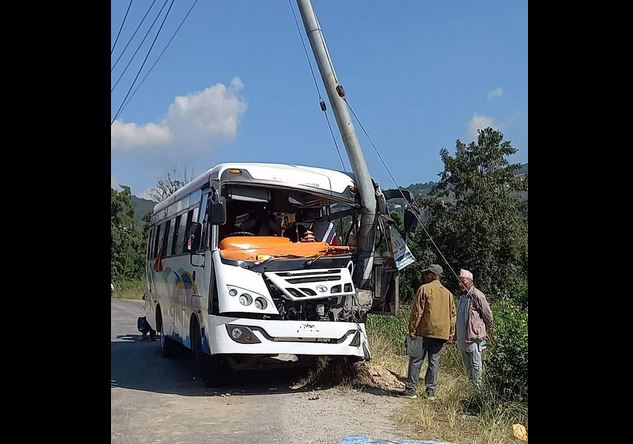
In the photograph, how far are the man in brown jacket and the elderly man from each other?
0.65 feet

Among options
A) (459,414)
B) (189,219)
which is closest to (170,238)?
(189,219)

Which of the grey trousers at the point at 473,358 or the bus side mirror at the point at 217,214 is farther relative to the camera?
the bus side mirror at the point at 217,214

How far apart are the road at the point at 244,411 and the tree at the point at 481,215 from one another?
26145 mm

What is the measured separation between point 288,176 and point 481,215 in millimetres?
31169

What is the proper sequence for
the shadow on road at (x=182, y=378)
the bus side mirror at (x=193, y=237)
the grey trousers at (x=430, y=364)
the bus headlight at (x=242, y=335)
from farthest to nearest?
the bus side mirror at (x=193, y=237), the shadow on road at (x=182, y=378), the bus headlight at (x=242, y=335), the grey trousers at (x=430, y=364)

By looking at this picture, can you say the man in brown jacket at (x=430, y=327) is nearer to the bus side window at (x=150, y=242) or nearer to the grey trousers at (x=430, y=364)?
the grey trousers at (x=430, y=364)

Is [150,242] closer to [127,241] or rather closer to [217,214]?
[217,214]

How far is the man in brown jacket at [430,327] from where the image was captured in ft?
30.1

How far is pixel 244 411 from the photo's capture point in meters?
8.82

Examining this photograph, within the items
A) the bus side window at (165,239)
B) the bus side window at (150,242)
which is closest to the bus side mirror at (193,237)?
the bus side window at (165,239)

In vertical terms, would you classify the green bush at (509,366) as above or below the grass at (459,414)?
above
